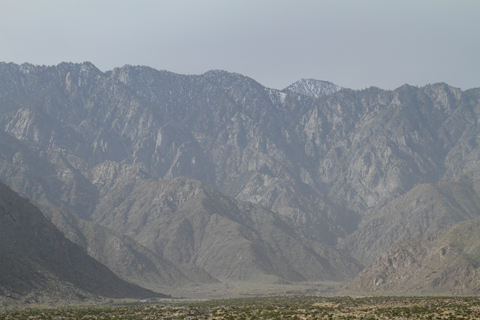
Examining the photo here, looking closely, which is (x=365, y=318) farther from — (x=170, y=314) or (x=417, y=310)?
(x=170, y=314)

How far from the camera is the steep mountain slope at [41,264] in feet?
466

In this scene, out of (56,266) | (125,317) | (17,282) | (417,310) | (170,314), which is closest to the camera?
(417,310)

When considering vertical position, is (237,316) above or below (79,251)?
below

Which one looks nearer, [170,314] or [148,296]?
[170,314]

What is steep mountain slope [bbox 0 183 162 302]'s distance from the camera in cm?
14212

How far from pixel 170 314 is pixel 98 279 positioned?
3429 inches

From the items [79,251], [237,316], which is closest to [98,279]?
[79,251]

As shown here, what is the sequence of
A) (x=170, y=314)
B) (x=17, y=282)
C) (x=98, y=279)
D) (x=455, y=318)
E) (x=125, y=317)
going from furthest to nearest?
(x=98, y=279)
(x=17, y=282)
(x=170, y=314)
(x=125, y=317)
(x=455, y=318)

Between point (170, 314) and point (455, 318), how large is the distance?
4913cm

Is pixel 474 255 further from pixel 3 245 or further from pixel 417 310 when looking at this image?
pixel 3 245

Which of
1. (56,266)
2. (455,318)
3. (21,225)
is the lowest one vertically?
(455,318)

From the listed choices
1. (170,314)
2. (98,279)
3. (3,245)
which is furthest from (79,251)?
(170,314)

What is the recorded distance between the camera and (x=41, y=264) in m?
164

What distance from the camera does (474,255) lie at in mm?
193500
